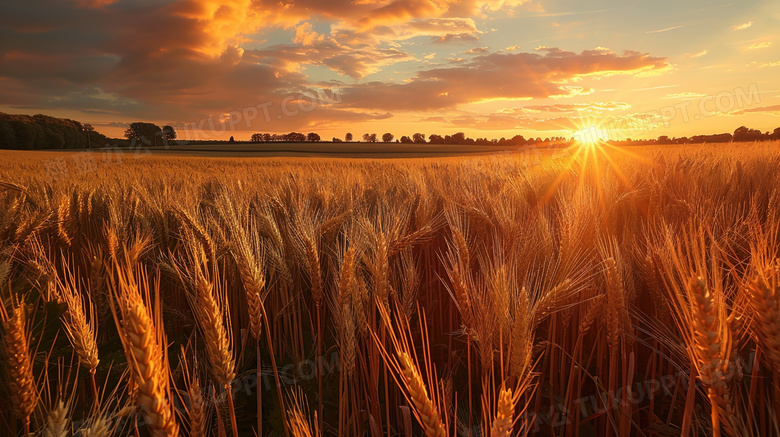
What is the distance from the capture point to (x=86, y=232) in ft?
9.07

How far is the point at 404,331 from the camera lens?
1423 millimetres

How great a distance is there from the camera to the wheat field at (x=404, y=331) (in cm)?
85

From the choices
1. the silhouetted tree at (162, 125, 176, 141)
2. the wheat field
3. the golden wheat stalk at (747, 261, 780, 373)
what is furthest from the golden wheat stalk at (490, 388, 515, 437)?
the silhouetted tree at (162, 125, 176, 141)

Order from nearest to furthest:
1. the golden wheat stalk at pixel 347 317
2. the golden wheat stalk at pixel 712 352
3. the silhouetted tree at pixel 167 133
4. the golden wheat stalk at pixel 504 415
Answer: the golden wheat stalk at pixel 504 415
the golden wheat stalk at pixel 712 352
the golden wheat stalk at pixel 347 317
the silhouetted tree at pixel 167 133

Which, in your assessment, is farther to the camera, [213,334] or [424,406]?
[213,334]

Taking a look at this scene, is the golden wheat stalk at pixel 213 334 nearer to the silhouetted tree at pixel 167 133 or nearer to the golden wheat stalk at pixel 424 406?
the golden wheat stalk at pixel 424 406

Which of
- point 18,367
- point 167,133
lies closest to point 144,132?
point 167,133

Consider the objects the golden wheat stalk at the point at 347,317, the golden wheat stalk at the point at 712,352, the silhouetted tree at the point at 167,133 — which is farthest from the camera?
the silhouetted tree at the point at 167,133

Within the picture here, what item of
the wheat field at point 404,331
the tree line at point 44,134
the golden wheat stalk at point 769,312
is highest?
the tree line at point 44,134

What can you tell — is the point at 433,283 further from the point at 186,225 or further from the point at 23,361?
the point at 23,361

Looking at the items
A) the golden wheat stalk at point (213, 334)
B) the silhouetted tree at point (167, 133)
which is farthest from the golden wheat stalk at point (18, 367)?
the silhouetted tree at point (167, 133)

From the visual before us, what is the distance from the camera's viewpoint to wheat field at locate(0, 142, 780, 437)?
2.80 ft

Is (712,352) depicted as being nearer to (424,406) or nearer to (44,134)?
(424,406)

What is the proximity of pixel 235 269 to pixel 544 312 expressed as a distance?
4.91 ft
